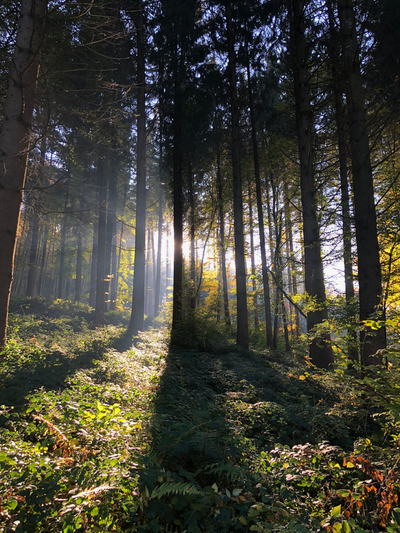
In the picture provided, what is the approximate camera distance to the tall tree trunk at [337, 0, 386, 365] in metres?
4.93

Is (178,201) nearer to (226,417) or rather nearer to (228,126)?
(228,126)

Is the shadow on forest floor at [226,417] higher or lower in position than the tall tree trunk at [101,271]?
lower

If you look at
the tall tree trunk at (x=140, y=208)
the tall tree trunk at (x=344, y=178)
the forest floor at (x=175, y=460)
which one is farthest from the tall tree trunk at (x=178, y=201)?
the tall tree trunk at (x=344, y=178)

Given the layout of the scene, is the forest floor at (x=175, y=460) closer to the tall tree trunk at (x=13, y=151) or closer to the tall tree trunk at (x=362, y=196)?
the tall tree trunk at (x=362, y=196)

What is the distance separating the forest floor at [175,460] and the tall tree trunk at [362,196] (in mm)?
1176

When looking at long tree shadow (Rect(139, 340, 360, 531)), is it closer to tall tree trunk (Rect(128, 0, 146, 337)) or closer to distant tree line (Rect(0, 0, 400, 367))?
distant tree line (Rect(0, 0, 400, 367))

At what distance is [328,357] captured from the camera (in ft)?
25.0

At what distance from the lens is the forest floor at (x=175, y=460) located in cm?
204

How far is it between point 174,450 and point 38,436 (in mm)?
1544

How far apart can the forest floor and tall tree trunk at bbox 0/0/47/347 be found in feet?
5.34

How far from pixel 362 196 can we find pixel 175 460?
5.28m

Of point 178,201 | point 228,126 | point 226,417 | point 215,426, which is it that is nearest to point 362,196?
point 226,417

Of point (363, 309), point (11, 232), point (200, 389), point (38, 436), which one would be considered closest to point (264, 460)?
point (38, 436)

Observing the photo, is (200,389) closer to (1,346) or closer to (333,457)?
(333,457)
